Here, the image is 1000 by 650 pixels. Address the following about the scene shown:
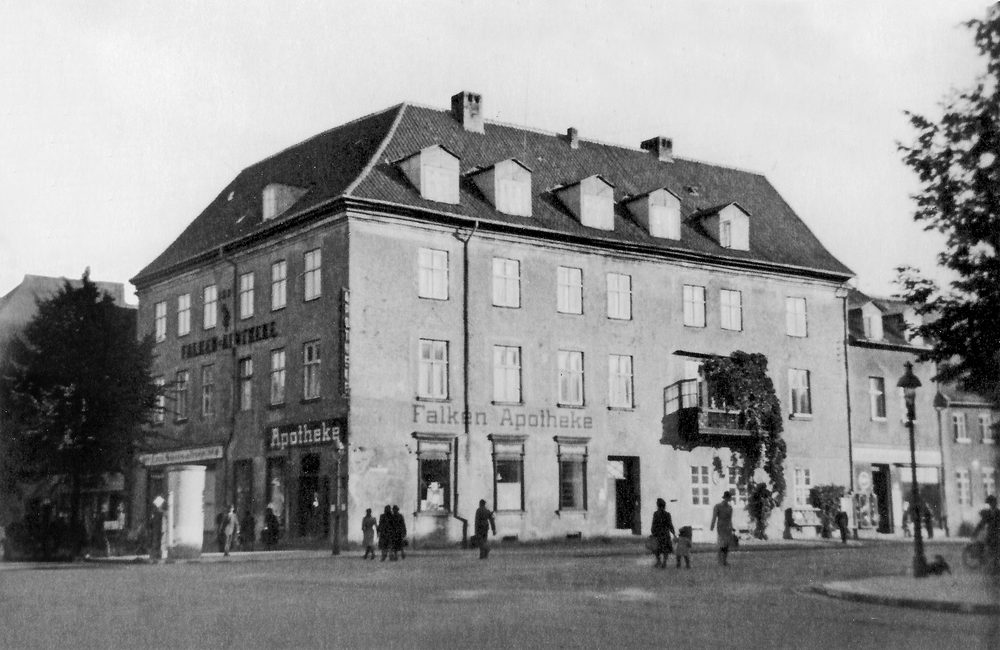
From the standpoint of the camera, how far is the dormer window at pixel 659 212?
148ft

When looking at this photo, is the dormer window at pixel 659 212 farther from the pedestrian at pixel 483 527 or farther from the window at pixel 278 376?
the pedestrian at pixel 483 527

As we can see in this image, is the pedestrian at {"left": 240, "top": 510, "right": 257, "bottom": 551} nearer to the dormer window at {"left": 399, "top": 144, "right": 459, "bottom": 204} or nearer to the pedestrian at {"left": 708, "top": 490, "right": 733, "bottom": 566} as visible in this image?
the dormer window at {"left": 399, "top": 144, "right": 459, "bottom": 204}

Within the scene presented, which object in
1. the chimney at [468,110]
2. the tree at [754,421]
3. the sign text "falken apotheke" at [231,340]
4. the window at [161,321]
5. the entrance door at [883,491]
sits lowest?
the entrance door at [883,491]

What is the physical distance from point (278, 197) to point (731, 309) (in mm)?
17168

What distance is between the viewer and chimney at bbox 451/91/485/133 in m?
44.2

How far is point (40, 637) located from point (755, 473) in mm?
33866

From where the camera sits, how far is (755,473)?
45469 millimetres

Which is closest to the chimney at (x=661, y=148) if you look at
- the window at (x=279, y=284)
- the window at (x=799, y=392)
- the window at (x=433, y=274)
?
the window at (x=799, y=392)

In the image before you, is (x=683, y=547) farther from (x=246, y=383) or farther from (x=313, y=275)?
(x=246, y=383)

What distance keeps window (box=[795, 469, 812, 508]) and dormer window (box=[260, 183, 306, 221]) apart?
21.2 metres

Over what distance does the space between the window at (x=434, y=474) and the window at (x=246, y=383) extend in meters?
7.39

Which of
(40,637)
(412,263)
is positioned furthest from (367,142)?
(40,637)

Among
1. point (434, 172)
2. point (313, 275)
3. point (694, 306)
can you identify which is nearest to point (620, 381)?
point (694, 306)

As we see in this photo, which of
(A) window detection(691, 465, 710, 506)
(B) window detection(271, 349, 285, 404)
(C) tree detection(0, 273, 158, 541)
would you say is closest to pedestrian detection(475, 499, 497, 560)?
(B) window detection(271, 349, 285, 404)
